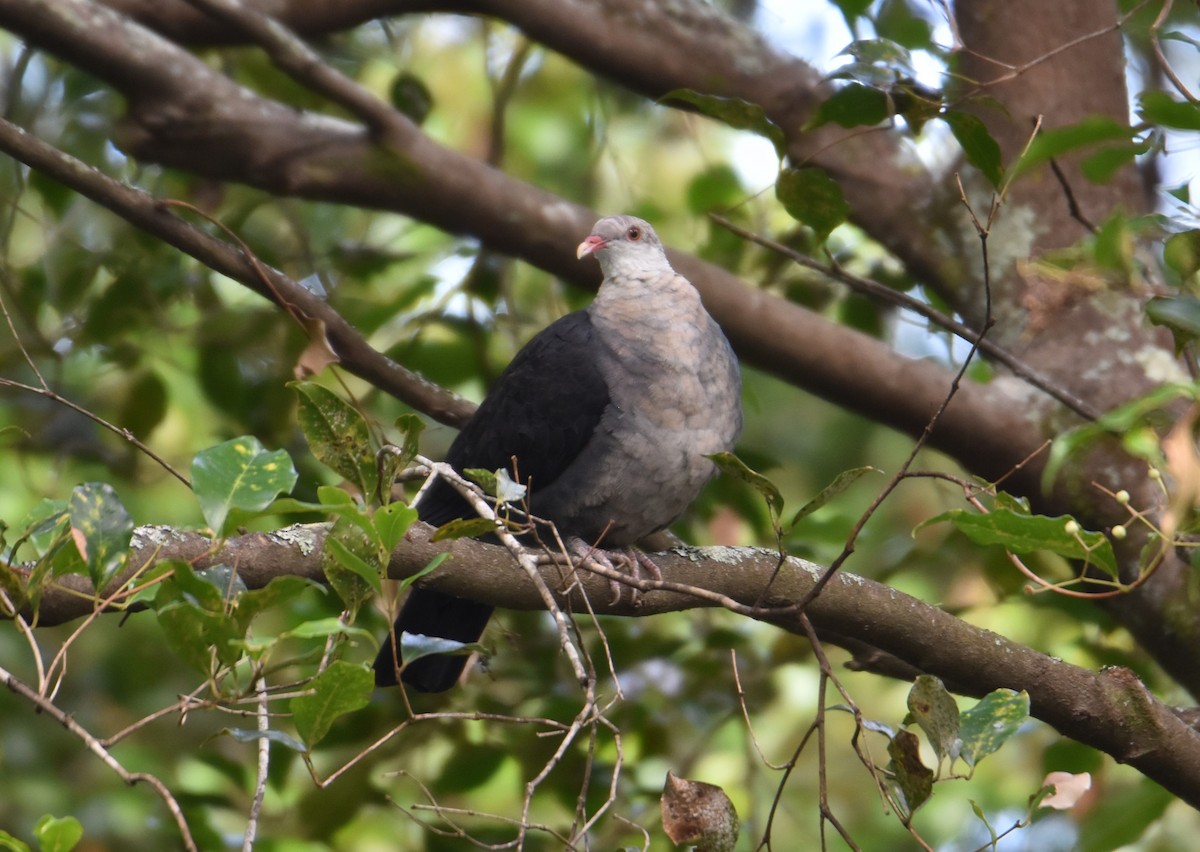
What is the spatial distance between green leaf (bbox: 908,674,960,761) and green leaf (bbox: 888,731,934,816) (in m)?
0.03

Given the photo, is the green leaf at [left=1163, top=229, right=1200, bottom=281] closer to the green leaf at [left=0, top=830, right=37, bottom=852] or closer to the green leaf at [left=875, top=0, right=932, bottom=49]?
the green leaf at [left=875, top=0, right=932, bottom=49]

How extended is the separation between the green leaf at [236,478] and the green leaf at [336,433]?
0.49 ft

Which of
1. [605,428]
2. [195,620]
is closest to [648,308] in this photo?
[605,428]

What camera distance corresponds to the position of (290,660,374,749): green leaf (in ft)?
4.70

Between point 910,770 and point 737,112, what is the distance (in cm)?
138

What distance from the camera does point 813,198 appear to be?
2.71 metres

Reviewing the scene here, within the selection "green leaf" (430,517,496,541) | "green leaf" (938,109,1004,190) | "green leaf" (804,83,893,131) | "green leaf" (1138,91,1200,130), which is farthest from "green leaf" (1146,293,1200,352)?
"green leaf" (804,83,893,131)

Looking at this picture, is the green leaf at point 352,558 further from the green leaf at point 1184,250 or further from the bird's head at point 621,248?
the bird's head at point 621,248

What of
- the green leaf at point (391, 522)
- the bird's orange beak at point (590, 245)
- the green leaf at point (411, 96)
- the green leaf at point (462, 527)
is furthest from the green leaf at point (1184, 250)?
the green leaf at point (411, 96)

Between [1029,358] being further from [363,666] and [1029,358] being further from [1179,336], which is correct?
[363,666]

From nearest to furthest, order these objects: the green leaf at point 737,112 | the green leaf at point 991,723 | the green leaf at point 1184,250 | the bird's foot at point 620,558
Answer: the green leaf at point 991,723 < the green leaf at point 1184,250 < the green leaf at point 737,112 < the bird's foot at point 620,558

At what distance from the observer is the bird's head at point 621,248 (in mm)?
3363

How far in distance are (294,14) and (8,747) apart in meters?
2.37

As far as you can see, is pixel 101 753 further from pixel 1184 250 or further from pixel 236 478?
pixel 1184 250
